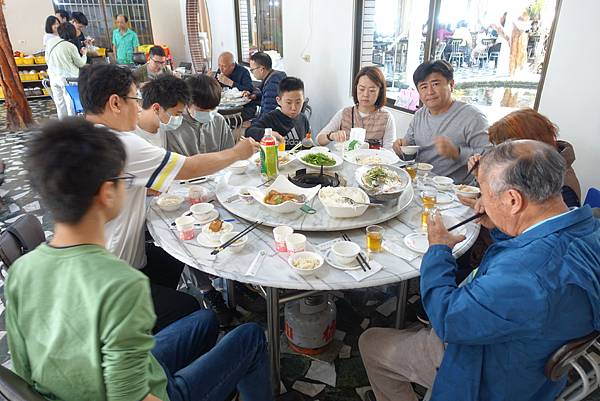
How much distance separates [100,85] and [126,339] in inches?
50.0

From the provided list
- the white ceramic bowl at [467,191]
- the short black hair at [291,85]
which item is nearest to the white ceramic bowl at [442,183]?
the white ceramic bowl at [467,191]

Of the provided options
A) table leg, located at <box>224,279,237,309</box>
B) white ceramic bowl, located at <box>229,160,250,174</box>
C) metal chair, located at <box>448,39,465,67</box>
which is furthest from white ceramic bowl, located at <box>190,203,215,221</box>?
metal chair, located at <box>448,39,465,67</box>

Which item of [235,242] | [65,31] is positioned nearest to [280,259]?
[235,242]

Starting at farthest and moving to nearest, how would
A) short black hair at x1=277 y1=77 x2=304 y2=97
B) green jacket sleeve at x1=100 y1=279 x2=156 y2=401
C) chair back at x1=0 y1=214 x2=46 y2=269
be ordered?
short black hair at x1=277 y1=77 x2=304 y2=97 → chair back at x1=0 y1=214 x2=46 y2=269 → green jacket sleeve at x1=100 y1=279 x2=156 y2=401

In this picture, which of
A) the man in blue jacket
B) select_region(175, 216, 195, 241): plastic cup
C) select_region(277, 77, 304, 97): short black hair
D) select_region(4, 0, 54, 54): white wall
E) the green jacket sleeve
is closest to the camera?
the green jacket sleeve

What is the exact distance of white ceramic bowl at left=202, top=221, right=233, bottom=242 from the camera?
62.9 inches

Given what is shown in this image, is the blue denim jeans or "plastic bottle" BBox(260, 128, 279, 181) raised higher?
"plastic bottle" BBox(260, 128, 279, 181)

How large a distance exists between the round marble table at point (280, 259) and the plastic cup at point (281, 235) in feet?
0.09

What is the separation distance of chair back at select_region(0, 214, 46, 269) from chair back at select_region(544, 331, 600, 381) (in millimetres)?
1793

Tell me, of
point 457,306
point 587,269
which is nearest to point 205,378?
point 457,306

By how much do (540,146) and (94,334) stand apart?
128 centimetres

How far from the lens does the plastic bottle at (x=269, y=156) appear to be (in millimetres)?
2137

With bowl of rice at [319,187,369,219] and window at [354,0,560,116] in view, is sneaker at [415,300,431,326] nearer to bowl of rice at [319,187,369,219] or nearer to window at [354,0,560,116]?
bowl of rice at [319,187,369,219]

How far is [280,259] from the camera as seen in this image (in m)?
1.50
